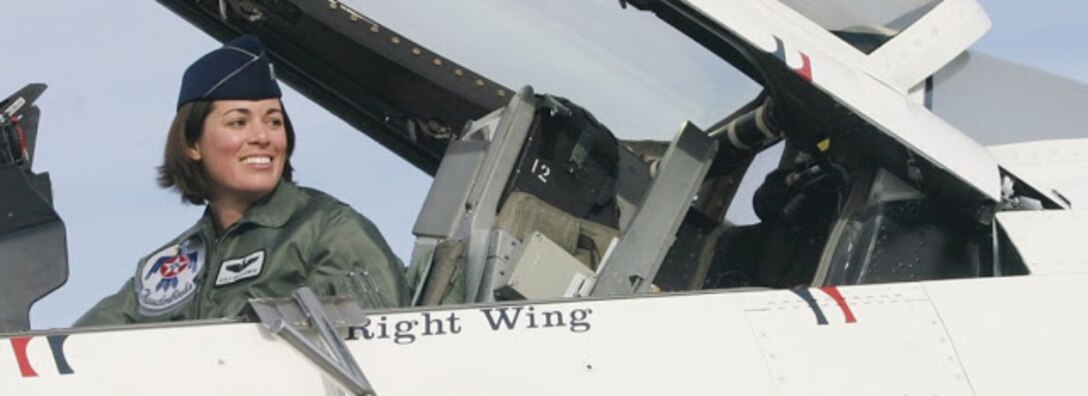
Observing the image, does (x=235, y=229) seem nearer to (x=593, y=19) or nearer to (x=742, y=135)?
(x=593, y=19)

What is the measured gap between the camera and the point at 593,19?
16.1 feet

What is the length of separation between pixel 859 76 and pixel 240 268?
57.0 inches

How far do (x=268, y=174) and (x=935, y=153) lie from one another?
4.95 feet

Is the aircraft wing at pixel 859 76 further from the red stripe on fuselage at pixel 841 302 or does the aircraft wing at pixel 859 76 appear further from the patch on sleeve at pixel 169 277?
the patch on sleeve at pixel 169 277

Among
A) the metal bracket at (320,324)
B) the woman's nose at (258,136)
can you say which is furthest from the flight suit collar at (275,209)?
the metal bracket at (320,324)

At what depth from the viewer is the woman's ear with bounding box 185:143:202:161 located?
4609 mm

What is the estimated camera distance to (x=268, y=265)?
4340 mm

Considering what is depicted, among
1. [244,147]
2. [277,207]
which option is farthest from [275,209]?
[244,147]

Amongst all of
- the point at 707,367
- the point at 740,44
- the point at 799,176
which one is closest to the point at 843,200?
the point at 799,176

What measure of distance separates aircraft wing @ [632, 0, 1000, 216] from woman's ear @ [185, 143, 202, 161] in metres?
1.12

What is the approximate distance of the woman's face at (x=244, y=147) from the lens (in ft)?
14.8

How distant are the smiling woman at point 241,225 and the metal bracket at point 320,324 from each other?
42cm

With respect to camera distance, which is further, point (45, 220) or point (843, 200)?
point (843, 200)

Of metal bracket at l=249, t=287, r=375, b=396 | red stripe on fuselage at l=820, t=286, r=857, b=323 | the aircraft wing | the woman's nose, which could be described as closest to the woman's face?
the woman's nose
